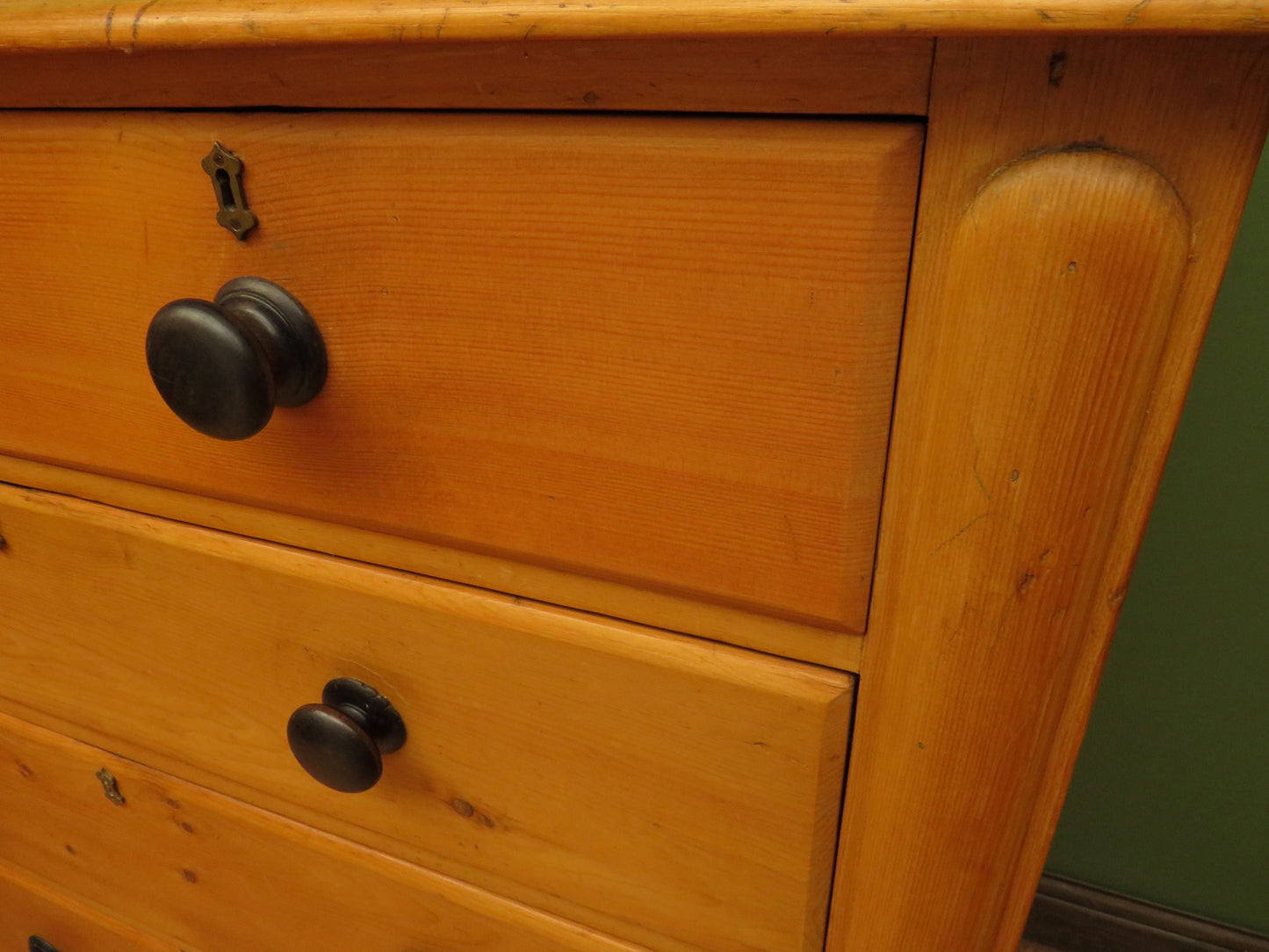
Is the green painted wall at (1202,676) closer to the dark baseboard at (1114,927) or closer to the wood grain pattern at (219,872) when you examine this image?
the dark baseboard at (1114,927)

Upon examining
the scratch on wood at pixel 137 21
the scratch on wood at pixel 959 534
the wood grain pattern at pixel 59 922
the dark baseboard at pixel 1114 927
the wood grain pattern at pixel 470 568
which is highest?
the scratch on wood at pixel 137 21

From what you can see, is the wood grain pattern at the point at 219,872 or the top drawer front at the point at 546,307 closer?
the top drawer front at the point at 546,307

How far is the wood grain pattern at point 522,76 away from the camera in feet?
0.79

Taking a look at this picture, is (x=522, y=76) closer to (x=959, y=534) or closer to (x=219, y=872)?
(x=959, y=534)

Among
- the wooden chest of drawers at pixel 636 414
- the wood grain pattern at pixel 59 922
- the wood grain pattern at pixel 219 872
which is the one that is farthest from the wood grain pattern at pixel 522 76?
the wood grain pattern at pixel 59 922

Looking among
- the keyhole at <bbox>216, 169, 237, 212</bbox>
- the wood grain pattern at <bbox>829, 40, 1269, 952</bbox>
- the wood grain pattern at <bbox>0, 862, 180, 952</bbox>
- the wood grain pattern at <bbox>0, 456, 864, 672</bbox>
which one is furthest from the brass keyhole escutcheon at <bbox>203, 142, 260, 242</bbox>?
the wood grain pattern at <bbox>0, 862, 180, 952</bbox>

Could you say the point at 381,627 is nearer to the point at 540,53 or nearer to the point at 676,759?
the point at 676,759

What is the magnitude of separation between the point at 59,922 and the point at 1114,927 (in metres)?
0.95

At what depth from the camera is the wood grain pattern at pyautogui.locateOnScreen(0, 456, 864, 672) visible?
0.33m

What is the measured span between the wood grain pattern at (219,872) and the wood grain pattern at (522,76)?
0.38m

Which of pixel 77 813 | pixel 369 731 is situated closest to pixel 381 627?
pixel 369 731

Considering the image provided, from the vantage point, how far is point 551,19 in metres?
0.24

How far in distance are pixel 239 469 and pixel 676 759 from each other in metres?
0.23

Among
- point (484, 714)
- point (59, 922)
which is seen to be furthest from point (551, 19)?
point (59, 922)
